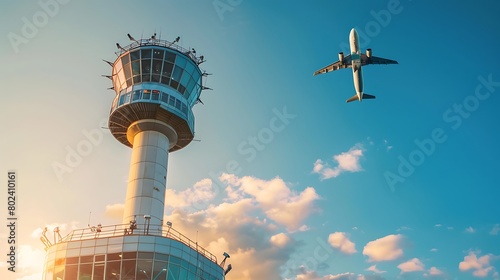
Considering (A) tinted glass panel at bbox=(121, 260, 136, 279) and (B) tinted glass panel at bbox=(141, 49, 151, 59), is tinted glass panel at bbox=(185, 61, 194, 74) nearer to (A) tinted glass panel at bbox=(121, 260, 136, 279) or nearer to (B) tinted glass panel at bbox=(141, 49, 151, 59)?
(B) tinted glass panel at bbox=(141, 49, 151, 59)

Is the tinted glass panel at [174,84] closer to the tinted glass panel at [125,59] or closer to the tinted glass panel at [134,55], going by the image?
the tinted glass panel at [134,55]

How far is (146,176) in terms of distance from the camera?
57.0 meters

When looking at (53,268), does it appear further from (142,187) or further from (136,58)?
(136,58)

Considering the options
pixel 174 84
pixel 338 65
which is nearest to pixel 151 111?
pixel 174 84

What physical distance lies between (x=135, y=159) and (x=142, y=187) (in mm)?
4492

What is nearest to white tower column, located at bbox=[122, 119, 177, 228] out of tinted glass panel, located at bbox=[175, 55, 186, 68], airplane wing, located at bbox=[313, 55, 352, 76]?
tinted glass panel, located at bbox=[175, 55, 186, 68]

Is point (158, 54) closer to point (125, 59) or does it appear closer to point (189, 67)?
point (189, 67)

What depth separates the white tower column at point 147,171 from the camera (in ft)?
180

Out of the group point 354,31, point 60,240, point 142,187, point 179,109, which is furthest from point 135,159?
point 354,31

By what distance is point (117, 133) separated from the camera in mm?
63906

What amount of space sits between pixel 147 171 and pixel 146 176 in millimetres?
710

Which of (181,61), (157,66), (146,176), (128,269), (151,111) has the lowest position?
(128,269)

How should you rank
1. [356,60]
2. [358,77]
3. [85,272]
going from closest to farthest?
[85,272] < [356,60] < [358,77]

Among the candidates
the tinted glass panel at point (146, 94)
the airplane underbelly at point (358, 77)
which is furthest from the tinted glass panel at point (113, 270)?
the airplane underbelly at point (358, 77)
